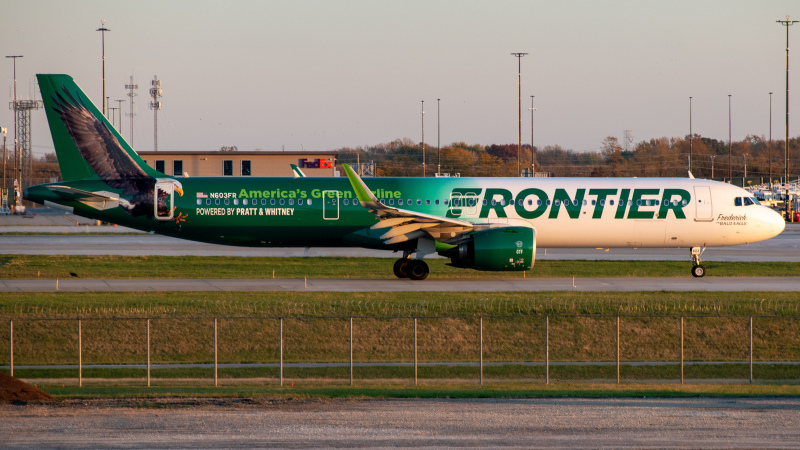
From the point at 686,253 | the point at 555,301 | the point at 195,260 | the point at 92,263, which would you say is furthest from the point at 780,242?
the point at 92,263

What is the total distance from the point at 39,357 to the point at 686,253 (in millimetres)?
35776

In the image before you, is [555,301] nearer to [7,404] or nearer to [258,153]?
[7,404]

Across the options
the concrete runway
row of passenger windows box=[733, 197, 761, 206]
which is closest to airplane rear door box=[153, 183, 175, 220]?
the concrete runway

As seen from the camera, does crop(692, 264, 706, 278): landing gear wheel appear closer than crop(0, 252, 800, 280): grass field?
Yes

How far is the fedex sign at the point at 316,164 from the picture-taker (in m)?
86.3

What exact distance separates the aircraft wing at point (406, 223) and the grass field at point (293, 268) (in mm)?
2616

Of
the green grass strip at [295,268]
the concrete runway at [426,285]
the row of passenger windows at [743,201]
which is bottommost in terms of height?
the concrete runway at [426,285]

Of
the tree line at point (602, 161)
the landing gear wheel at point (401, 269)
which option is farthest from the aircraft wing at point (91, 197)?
the tree line at point (602, 161)

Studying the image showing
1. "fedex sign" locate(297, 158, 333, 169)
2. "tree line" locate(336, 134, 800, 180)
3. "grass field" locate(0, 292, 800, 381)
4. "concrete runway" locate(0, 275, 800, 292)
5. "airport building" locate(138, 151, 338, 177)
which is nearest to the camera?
"grass field" locate(0, 292, 800, 381)

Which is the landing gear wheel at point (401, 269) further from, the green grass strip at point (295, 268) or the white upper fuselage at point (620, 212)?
the white upper fuselage at point (620, 212)

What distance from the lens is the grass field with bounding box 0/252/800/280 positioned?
3834 cm

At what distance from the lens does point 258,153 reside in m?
86.6

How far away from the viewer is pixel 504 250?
112ft

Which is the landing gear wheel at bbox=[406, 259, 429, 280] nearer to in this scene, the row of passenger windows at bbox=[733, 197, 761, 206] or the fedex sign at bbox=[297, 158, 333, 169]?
the row of passenger windows at bbox=[733, 197, 761, 206]
